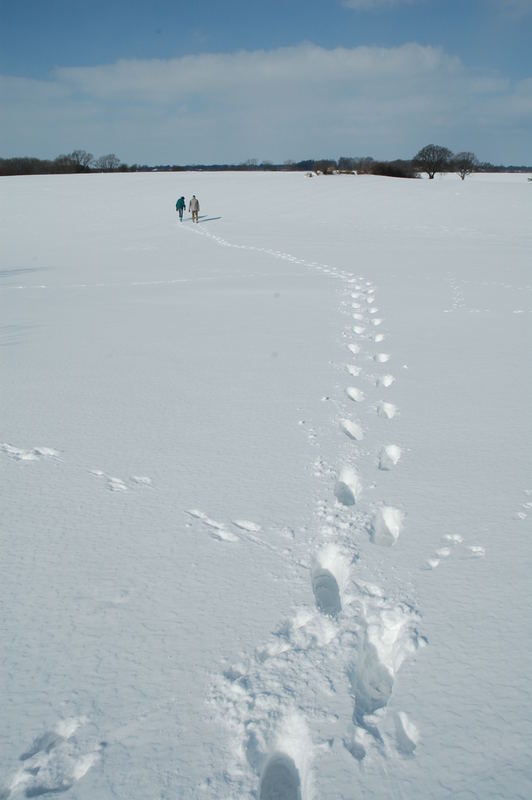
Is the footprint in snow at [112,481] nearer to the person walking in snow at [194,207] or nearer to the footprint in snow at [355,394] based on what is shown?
the footprint in snow at [355,394]

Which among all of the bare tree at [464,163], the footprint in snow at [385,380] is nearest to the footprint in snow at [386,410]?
the footprint in snow at [385,380]

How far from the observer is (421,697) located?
4.85 feet

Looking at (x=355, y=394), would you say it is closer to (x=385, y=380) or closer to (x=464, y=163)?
(x=385, y=380)

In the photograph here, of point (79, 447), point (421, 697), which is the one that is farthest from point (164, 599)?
point (79, 447)

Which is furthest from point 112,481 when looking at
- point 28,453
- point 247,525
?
point 247,525

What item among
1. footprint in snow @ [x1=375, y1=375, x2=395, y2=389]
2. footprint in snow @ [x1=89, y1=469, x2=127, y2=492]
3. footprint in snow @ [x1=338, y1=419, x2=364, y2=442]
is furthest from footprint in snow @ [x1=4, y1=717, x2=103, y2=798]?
footprint in snow @ [x1=375, y1=375, x2=395, y2=389]

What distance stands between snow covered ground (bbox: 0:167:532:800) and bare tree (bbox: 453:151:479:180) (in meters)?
52.1

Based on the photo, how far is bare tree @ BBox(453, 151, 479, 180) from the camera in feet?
168

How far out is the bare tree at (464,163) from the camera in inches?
2014

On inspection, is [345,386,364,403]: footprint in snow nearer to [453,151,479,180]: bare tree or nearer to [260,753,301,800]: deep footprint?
[260,753,301,800]: deep footprint

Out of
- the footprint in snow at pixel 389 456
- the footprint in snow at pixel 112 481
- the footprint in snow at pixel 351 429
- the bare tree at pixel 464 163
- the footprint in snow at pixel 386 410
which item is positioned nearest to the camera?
the footprint in snow at pixel 112 481

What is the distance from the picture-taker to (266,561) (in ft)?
6.66

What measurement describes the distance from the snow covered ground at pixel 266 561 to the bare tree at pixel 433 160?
52740mm

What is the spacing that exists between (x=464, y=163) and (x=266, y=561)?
56279mm
